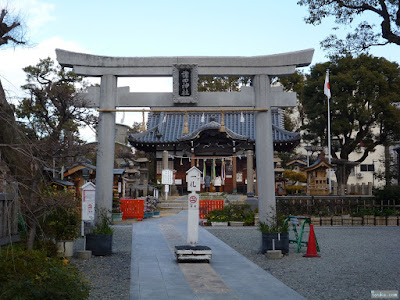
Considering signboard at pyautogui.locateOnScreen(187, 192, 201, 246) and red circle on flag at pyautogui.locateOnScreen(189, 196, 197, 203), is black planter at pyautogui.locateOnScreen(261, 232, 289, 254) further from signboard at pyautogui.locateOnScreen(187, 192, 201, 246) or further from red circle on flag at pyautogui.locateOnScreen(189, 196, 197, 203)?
red circle on flag at pyautogui.locateOnScreen(189, 196, 197, 203)

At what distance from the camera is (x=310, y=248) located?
11.7 meters

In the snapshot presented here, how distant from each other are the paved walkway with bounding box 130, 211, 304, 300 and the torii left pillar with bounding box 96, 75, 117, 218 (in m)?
1.67

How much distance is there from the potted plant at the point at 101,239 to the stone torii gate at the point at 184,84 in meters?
1.01

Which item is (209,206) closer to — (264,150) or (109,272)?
(264,150)

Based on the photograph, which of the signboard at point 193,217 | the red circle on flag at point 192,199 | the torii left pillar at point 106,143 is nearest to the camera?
the signboard at point 193,217

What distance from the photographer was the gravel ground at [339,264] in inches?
317

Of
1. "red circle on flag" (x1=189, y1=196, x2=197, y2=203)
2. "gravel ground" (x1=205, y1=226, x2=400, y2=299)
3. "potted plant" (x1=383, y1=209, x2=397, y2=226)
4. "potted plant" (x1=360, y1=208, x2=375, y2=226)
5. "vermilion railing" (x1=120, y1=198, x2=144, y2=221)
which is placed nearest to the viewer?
"gravel ground" (x1=205, y1=226, x2=400, y2=299)

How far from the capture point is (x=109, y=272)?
9.48 meters

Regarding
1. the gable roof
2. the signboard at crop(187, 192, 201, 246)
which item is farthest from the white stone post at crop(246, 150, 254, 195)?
the signboard at crop(187, 192, 201, 246)

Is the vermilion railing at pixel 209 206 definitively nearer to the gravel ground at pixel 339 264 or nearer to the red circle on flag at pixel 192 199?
the gravel ground at pixel 339 264

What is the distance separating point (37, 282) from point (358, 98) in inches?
1170

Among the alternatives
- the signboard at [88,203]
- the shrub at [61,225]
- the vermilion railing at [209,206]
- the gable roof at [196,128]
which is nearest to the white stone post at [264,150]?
the signboard at [88,203]

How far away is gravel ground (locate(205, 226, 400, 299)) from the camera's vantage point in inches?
317

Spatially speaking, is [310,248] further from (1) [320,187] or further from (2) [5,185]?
(1) [320,187]
